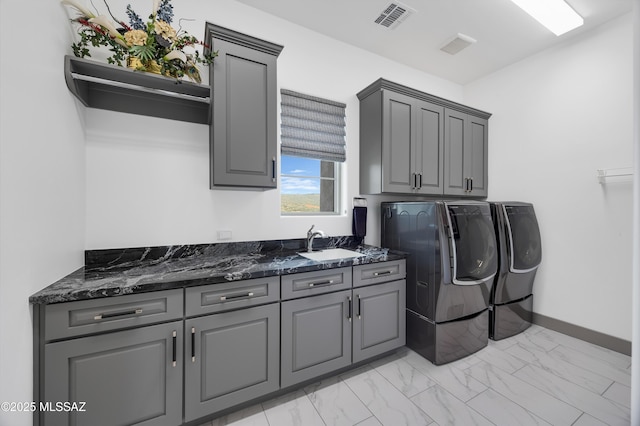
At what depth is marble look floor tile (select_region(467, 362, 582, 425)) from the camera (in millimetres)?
1589

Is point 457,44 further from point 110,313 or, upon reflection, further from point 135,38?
point 110,313

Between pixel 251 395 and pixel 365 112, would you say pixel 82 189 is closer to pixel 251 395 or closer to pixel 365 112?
pixel 251 395

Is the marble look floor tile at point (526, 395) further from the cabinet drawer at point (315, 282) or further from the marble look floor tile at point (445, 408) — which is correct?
the cabinet drawer at point (315, 282)

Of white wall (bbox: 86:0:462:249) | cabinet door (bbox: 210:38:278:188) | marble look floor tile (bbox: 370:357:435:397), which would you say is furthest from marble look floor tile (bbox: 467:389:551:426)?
cabinet door (bbox: 210:38:278:188)

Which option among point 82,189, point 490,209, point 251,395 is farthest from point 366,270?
point 82,189

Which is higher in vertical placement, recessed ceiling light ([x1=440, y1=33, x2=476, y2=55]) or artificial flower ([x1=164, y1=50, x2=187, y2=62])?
recessed ceiling light ([x1=440, y1=33, x2=476, y2=55])

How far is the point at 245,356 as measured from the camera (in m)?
1.51

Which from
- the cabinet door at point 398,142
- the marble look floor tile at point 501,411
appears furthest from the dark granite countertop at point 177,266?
the marble look floor tile at point 501,411

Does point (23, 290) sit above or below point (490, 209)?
below

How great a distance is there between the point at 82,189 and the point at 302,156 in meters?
1.64

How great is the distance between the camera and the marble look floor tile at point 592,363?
6.36 ft

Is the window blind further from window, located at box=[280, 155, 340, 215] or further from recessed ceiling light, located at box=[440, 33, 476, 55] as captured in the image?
recessed ceiling light, located at box=[440, 33, 476, 55]

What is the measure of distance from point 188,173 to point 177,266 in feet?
2.41

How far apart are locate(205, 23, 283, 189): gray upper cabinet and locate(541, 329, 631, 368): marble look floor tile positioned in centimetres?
324
